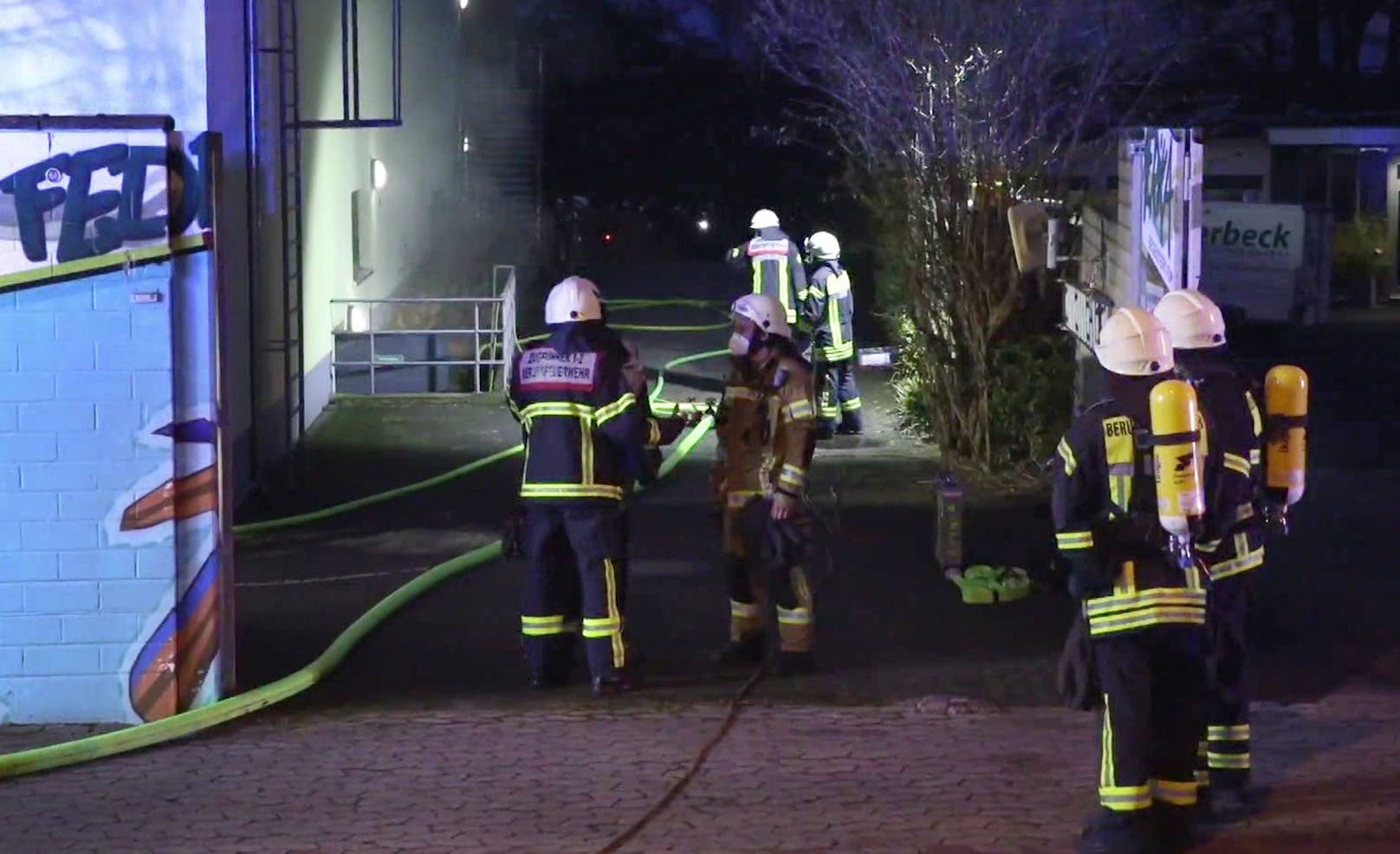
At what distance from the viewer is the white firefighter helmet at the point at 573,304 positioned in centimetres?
803

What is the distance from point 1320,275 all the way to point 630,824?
73.0 ft

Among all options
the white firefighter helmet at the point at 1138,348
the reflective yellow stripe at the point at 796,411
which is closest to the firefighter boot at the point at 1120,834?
the white firefighter helmet at the point at 1138,348

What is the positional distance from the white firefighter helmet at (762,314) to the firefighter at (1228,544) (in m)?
2.09

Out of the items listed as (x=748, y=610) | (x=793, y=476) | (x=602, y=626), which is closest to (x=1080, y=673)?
(x=793, y=476)

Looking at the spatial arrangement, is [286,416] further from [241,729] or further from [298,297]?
[241,729]

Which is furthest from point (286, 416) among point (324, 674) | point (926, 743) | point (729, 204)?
point (729, 204)

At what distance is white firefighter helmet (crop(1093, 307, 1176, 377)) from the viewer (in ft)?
20.1

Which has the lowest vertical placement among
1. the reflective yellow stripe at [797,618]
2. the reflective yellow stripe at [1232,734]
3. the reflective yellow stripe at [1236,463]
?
the reflective yellow stripe at [1232,734]

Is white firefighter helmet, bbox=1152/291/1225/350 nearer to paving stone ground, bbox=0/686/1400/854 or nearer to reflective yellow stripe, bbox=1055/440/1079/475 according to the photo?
reflective yellow stripe, bbox=1055/440/1079/475

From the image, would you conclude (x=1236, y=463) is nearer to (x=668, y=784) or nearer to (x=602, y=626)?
(x=668, y=784)

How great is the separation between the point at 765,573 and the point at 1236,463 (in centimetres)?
259

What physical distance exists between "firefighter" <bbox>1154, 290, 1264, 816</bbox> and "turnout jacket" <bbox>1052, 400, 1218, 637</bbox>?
490 millimetres

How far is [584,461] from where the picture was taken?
8016mm

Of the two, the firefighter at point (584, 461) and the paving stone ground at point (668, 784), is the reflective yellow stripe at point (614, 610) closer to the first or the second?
the firefighter at point (584, 461)
